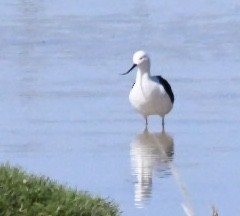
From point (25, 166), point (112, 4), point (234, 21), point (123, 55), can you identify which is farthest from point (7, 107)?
point (112, 4)

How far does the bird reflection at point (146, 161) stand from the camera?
27.9 ft

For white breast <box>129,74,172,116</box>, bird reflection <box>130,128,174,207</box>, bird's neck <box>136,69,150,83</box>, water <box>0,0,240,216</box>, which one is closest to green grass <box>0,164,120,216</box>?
water <box>0,0,240,216</box>

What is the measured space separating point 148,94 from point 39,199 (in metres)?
5.57

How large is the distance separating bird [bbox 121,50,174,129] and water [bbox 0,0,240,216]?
14 centimetres

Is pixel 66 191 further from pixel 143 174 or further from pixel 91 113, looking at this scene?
pixel 91 113

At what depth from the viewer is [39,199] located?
19.5 feet

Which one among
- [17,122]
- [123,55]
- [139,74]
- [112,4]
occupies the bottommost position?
[17,122]

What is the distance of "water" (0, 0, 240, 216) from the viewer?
875 centimetres

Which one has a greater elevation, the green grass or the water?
the water

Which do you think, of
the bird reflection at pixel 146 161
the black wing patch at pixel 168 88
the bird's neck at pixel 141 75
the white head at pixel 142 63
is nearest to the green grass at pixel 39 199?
the bird reflection at pixel 146 161

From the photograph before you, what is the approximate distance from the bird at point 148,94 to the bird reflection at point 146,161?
1.16 ft

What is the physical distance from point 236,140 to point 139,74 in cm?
188

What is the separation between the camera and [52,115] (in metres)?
11.0

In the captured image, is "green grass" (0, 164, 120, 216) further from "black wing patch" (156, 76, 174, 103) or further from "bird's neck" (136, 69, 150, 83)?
"bird's neck" (136, 69, 150, 83)
